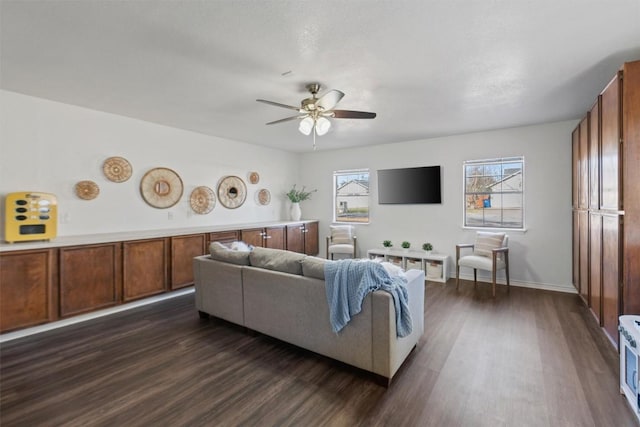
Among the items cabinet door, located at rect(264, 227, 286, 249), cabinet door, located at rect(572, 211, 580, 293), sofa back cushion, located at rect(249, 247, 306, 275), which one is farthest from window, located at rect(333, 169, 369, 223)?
sofa back cushion, located at rect(249, 247, 306, 275)

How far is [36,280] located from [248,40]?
10.3 feet

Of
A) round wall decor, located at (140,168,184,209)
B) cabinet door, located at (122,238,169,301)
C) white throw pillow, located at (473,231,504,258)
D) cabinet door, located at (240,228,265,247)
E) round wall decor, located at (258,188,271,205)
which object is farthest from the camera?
round wall decor, located at (258,188,271,205)

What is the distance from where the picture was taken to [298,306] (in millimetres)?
2527

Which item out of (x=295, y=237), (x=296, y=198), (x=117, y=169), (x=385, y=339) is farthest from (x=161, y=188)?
(x=385, y=339)

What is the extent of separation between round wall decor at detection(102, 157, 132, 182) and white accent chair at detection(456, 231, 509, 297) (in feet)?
16.7

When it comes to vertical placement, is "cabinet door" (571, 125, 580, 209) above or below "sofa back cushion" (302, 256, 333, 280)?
above

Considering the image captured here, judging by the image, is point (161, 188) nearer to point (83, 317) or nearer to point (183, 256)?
point (183, 256)

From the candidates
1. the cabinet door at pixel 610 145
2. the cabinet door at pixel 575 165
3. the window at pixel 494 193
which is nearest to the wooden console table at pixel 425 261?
the window at pixel 494 193

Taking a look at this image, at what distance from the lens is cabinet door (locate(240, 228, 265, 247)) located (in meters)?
4.97

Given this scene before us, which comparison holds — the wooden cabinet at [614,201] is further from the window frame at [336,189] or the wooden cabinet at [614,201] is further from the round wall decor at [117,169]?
the round wall decor at [117,169]

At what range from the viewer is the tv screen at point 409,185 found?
5.34m

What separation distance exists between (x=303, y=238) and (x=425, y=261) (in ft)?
8.51

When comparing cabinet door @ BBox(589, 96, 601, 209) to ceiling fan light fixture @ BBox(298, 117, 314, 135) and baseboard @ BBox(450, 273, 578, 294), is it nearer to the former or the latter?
baseboard @ BBox(450, 273, 578, 294)

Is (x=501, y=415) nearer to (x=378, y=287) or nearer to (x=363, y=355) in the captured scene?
(x=363, y=355)
